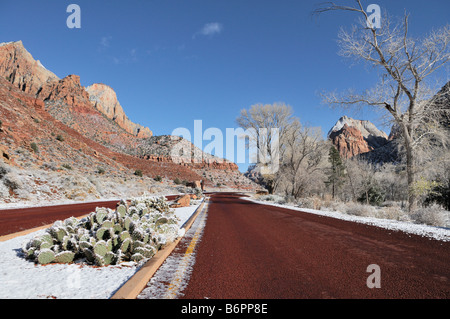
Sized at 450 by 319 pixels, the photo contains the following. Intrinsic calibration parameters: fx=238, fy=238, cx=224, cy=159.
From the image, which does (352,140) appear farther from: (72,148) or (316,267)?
(316,267)

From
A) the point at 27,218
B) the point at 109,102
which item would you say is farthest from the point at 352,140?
the point at 27,218

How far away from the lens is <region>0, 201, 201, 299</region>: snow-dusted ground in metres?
2.45

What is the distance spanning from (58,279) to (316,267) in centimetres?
344

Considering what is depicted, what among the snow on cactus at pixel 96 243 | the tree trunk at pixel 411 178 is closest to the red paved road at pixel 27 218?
the snow on cactus at pixel 96 243

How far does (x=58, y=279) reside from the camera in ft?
9.34

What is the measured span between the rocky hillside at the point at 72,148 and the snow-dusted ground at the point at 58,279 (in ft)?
44.8

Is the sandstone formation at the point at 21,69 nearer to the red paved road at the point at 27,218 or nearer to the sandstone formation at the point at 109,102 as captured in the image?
the sandstone formation at the point at 109,102

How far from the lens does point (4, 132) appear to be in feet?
76.8

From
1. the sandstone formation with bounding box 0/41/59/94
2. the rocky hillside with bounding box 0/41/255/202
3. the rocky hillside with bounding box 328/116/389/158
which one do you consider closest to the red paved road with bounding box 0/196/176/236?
the rocky hillside with bounding box 0/41/255/202
